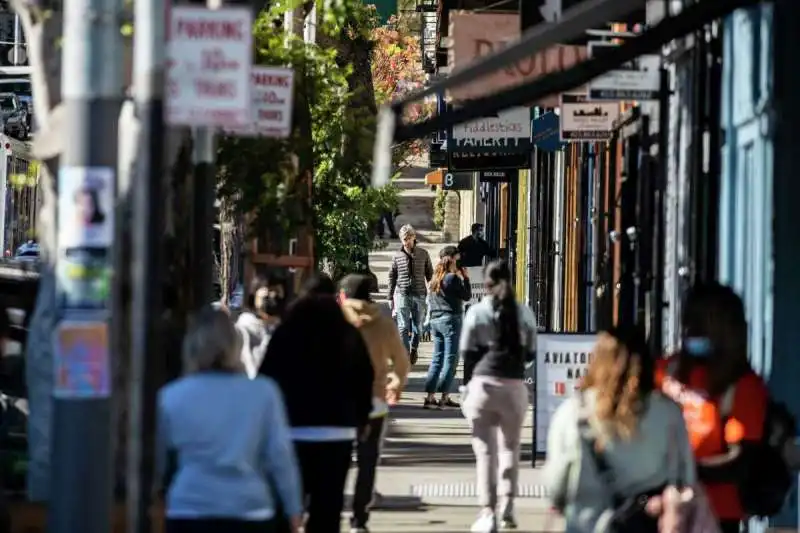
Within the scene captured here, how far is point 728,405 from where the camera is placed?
7.81 metres

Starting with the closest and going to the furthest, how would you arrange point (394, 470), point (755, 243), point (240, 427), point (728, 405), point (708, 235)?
point (240, 427)
point (728, 405)
point (755, 243)
point (708, 235)
point (394, 470)

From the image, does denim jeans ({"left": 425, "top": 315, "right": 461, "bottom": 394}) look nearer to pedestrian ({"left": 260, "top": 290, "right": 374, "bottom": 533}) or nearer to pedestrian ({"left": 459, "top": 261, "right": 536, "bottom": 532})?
pedestrian ({"left": 459, "top": 261, "right": 536, "bottom": 532})

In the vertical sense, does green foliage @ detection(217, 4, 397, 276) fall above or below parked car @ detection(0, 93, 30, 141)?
below

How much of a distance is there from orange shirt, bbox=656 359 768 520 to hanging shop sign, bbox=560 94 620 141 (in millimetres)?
8986

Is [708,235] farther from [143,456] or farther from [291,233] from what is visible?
[143,456]

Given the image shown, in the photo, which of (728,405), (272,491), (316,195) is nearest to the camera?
(728,405)

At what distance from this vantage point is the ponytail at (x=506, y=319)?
12.5m

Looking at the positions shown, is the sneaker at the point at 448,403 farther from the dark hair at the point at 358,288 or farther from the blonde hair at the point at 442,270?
the dark hair at the point at 358,288

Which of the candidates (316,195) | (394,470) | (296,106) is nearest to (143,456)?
(296,106)

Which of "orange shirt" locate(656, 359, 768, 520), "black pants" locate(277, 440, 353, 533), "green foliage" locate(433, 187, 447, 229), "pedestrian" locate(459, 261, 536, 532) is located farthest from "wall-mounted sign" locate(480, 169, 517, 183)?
"green foliage" locate(433, 187, 447, 229)

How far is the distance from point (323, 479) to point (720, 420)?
254 cm

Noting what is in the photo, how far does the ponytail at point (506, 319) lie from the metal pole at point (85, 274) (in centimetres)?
488

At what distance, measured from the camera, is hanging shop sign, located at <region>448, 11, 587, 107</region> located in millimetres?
14086

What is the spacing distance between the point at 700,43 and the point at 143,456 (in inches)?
250
